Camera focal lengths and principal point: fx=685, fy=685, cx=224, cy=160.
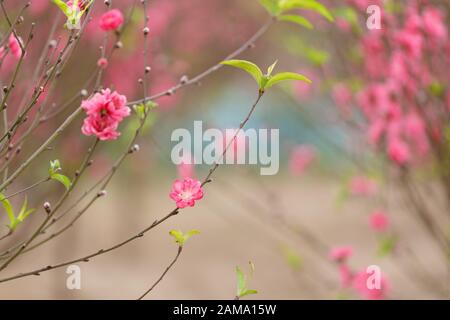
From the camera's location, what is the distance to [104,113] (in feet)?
5.72

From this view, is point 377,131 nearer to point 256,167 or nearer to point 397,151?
→ point 397,151

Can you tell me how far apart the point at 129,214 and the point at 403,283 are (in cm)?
474

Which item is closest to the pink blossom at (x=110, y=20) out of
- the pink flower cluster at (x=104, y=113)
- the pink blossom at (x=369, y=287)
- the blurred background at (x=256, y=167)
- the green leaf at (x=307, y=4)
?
the blurred background at (x=256, y=167)

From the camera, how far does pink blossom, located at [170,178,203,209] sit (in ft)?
5.97

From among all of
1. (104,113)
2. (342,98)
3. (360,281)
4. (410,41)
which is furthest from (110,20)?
(342,98)

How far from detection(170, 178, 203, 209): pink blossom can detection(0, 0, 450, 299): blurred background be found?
0.51 metres

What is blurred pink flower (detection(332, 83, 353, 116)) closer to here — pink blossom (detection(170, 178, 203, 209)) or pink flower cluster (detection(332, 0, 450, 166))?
pink flower cluster (detection(332, 0, 450, 166))

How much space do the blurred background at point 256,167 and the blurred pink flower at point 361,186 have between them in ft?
0.04

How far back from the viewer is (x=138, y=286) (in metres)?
7.59

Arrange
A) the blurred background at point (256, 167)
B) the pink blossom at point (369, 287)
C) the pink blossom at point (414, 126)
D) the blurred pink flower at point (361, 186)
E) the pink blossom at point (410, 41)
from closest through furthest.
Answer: the pink blossom at point (410, 41) → the pink blossom at point (369, 287) → the blurred background at point (256, 167) → the pink blossom at point (414, 126) → the blurred pink flower at point (361, 186)

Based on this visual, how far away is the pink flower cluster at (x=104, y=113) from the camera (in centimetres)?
172

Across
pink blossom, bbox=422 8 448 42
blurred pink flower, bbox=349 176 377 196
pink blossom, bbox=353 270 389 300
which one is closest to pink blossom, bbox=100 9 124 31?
pink blossom, bbox=422 8 448 42

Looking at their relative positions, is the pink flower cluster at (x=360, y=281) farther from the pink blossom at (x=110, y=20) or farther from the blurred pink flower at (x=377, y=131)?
the pink blossom at (x=110, y=20)
